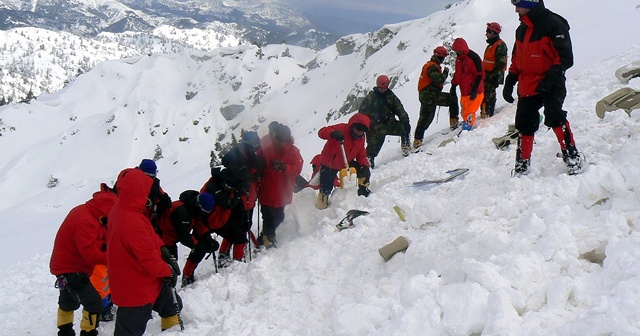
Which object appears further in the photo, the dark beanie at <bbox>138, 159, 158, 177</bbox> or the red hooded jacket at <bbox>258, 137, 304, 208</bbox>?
the red hooded jacket at <bbox>258, 137, 304, 208</bbox>

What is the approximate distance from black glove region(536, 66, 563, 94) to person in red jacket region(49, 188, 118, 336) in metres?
4.27

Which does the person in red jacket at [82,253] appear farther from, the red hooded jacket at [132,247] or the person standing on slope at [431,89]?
the person standing on slope at [431,89]

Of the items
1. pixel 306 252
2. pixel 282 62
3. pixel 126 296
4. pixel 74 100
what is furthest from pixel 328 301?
pixel 74 100

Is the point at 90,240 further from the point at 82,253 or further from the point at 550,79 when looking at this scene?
the point at 550,79

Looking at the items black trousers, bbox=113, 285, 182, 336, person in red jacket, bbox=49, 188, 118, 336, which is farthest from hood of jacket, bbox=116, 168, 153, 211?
black trousers, bbox=113, 285, 182, 336

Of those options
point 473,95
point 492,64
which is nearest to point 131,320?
point 473,95

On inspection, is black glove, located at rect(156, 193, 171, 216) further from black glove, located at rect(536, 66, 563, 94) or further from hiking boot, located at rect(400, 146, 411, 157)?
hiking boot, located at rect(400, 146, 411, 157)

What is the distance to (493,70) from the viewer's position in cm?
820

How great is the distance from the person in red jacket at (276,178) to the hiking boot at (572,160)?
308 centimetres

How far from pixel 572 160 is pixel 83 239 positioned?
4.72 meters

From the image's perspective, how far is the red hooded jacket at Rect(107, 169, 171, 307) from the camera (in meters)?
3.54

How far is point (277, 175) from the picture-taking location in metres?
5.55

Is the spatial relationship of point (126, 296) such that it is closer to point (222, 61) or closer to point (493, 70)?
point (493, 70)

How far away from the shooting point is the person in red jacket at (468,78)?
7586mm
